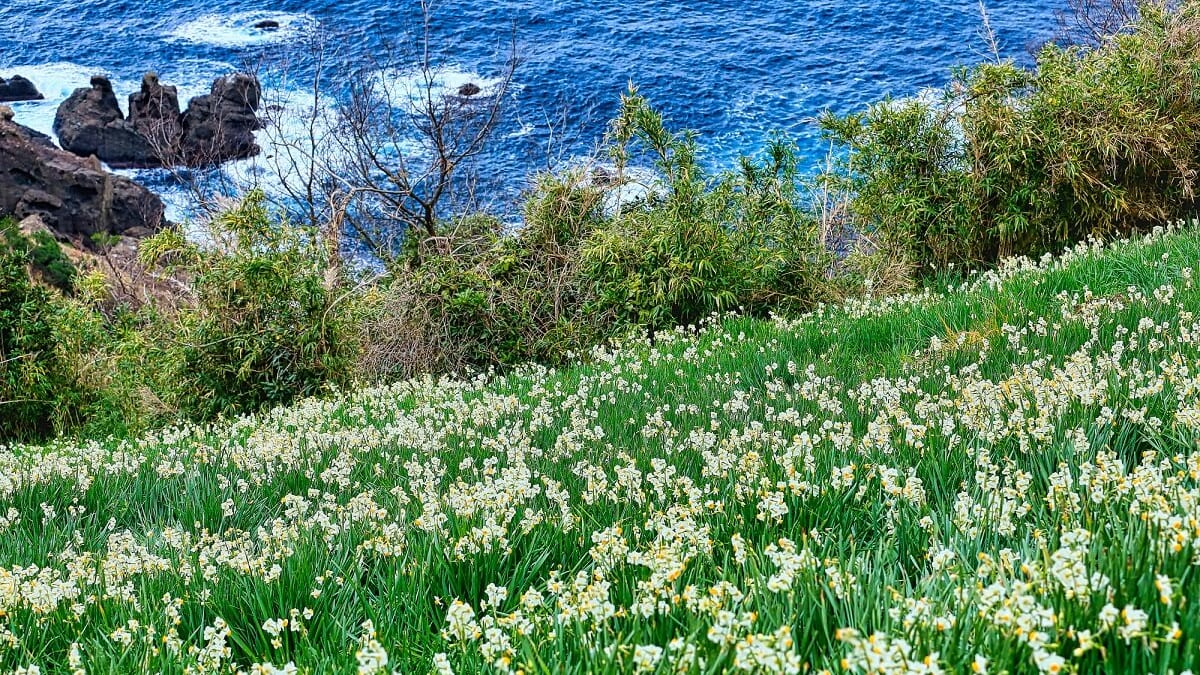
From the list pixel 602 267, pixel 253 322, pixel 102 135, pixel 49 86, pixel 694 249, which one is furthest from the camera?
pixel 49 86

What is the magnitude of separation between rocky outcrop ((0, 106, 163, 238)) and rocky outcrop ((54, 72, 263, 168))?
2.04m

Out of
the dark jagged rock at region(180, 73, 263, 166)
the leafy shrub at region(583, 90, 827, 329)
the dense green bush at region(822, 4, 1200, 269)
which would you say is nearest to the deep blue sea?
the dark jagged rock at region(180, 73, 263, 166)

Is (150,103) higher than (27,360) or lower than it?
higher

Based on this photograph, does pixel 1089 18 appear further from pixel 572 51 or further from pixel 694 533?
pixel 694 533

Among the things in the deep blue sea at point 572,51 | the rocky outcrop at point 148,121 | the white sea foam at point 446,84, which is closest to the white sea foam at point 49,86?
the deep blue sea at point 572,51

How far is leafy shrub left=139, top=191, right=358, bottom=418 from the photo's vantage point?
1240 cm

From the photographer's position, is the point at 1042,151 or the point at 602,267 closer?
the point at 1042,151

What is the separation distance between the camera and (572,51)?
38.9 m

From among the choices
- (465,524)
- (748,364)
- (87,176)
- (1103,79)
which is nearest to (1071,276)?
(748,364)

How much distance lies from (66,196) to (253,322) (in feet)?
91.4

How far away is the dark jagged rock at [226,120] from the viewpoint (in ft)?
120

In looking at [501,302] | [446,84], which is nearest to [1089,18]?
[446,84]

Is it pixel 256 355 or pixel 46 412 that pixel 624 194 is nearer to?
pixel 256 355

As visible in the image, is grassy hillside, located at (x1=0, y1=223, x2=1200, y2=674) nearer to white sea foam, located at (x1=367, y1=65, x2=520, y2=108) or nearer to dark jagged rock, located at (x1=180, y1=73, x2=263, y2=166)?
white sea foam, located at (x1=367, y1=65, x2=520, y2=108)
